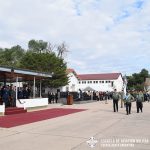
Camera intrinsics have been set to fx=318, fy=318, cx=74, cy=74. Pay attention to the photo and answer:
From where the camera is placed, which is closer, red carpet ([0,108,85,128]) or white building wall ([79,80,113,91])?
red carpet ([0,108,85,128])

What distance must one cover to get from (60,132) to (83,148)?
3303mm

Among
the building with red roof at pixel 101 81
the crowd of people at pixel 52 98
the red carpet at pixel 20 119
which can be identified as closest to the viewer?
the red carpet at pixel 20 119

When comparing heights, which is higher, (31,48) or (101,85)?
(31,48)

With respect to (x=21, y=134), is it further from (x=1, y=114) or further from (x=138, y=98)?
(x=138, y=98)

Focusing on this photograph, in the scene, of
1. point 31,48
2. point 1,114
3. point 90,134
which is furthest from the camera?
point 31,48

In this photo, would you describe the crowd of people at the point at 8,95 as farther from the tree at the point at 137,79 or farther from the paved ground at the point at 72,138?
the tree at the point at 137,79

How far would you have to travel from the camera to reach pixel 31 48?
95688mm

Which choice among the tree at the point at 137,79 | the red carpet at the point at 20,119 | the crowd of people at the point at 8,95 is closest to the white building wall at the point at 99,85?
the tree at the point at 137,79

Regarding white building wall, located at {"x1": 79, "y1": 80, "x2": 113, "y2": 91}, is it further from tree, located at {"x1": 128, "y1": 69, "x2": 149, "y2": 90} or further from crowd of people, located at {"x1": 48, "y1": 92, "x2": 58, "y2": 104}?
crowd of people, located at {"x1": 48, "y1": 92, "x2": 58, "y2": 104}

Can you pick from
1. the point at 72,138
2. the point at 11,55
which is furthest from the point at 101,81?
the point at 72,138

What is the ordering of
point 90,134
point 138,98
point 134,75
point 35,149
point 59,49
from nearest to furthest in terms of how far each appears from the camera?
1. point 35,149
2. point 90,134
3. point 138,98
4. point 59,49
5. point 134,75

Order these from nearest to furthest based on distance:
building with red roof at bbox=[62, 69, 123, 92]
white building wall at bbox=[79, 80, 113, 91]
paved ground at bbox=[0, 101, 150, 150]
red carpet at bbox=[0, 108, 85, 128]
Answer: paved ground at bbox=[0, 101, 150, 150]
red carpet at bbox=[0, 108, 85, 128]
white building wall at bbox=[79, 80, 113, 91]
building with red roof at bbox=[62, 69, 123, 92]

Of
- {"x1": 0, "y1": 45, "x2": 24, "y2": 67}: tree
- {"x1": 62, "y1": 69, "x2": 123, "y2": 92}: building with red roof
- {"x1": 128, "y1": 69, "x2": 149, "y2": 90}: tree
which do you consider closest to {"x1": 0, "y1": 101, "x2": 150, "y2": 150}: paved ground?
{"x1": 0, "y1": 45, "x2": 24, "y2": 67}: tree

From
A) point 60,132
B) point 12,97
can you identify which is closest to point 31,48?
point 12,97
